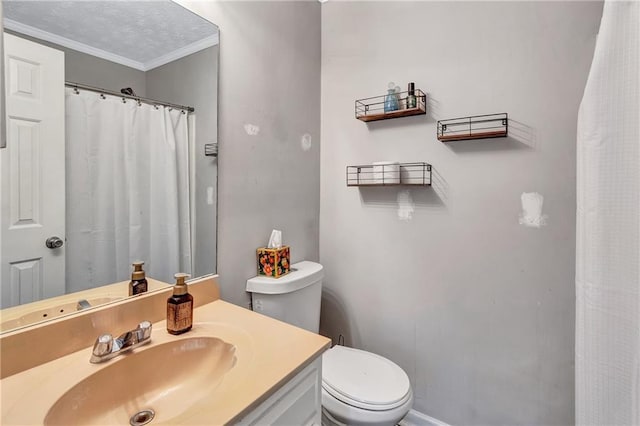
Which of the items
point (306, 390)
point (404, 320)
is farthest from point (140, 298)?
point (404, 320)

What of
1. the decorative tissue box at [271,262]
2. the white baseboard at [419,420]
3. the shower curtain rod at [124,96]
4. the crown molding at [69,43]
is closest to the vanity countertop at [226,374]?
the decorative tissue box at [271,262]

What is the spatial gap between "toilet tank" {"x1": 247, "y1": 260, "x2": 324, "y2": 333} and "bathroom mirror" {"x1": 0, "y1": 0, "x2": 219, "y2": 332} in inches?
9.7

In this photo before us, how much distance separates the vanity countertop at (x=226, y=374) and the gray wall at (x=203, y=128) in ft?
0.92

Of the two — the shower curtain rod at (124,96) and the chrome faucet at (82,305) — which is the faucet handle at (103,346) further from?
the shower curtain rod at (124,96)

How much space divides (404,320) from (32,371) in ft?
4.58

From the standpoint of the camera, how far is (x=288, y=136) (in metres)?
1.56

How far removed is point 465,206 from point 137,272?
1326 millimetres

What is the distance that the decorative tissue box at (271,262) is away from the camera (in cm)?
137

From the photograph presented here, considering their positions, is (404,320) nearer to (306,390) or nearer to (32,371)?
(306,390)

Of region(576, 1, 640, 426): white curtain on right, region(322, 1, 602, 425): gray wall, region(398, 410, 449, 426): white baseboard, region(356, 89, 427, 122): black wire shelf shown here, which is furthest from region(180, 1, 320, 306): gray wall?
region(576, 1, 640, 426): white curtain on right

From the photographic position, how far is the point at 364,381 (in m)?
1.20

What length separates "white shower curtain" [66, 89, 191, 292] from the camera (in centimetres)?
86

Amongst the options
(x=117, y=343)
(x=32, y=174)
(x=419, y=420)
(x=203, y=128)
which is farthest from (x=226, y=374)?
(x=419, y=420)

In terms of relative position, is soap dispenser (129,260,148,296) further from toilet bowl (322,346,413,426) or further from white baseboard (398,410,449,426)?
white baseboard (398,410,449,426)
